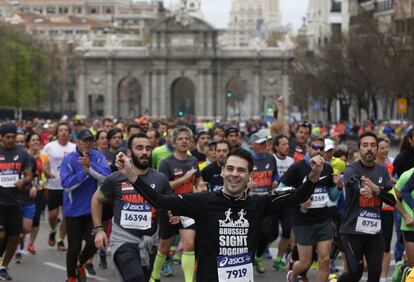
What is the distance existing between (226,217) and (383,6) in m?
92.9

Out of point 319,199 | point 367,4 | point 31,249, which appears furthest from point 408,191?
point 367,4

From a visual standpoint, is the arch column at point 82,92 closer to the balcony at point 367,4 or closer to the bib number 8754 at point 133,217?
the balcony at point 367,4

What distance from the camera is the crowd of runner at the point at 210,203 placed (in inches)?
351

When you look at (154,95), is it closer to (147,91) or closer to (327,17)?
(147,91)

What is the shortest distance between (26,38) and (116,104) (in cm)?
1322

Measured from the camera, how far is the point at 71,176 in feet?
46.5

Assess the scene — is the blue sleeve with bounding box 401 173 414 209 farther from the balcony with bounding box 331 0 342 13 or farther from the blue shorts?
the balcony with bounding box 331 0 342 13

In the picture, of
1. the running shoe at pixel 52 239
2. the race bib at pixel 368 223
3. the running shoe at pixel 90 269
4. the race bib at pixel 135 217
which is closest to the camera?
the race bib at pixel 135 217

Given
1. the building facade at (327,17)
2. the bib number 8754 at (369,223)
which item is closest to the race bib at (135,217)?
the bib number 8754 at (369,223)

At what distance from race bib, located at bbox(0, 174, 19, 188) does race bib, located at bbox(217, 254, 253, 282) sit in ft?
24.3

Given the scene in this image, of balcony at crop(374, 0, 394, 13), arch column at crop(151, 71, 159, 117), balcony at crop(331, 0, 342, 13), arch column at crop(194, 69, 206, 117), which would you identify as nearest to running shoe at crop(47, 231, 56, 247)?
balcony at crop(374, 0, 394, 13)

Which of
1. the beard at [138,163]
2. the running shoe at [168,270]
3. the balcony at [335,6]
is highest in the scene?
the balcony at [335,6]

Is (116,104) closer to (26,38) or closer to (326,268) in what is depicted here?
(26,38)

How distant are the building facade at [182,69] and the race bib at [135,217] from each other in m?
98.6
